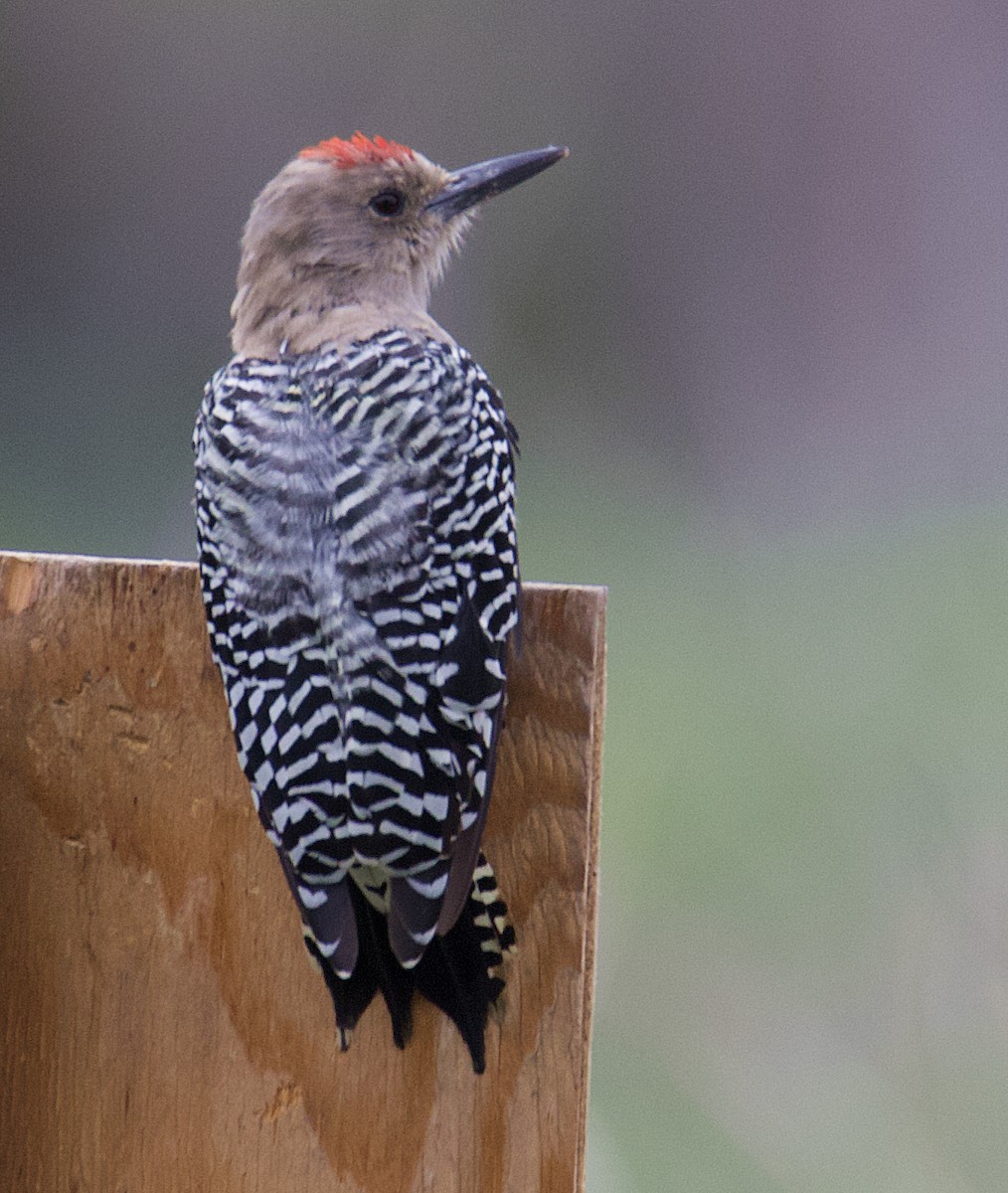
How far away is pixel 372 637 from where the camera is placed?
1488 millimetres

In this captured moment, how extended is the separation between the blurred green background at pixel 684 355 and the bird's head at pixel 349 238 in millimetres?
1527

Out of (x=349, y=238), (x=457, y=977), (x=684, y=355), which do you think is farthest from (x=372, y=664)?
(x=684, y=355)

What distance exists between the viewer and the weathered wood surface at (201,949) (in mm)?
1568

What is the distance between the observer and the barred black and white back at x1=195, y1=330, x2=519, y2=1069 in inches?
56.4

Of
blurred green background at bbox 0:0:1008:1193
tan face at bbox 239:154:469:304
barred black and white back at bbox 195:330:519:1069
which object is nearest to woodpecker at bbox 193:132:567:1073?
barred black and white back at bbox 195:330:519:1069

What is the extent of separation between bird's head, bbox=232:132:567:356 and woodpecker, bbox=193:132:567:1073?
168 millimetres

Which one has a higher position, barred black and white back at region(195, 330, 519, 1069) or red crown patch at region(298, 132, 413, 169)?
red crown patch at region(298, 132, 413, 169)

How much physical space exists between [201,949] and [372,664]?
0.43m

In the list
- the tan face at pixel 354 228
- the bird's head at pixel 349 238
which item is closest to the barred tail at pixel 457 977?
the bird's head at pixel 349 238

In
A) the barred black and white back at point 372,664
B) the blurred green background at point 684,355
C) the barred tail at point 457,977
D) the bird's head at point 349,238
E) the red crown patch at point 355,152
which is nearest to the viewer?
the barred black and white back at point 372,664

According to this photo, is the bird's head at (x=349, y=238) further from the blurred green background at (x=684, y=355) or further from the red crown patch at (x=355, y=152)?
the blurred green background at (x=684, y=355)

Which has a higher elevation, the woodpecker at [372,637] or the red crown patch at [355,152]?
the red crown patch at [355,152]

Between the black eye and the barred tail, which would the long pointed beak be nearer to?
the black eye

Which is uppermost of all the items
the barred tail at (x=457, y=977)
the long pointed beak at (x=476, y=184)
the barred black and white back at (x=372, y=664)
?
the long pointed beak at (x=476, y=184)
